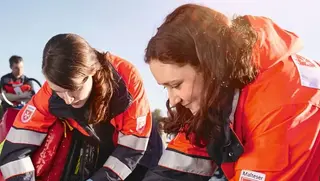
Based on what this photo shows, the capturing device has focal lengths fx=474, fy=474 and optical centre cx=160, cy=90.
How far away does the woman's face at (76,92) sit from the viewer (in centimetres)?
255

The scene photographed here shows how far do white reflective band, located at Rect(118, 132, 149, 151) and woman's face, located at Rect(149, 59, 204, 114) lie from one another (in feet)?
3.61

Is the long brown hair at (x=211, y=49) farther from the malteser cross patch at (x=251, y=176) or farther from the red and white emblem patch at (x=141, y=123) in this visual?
the red and white emblem patch at (x=141, y=123)

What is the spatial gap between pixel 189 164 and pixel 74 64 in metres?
0.82

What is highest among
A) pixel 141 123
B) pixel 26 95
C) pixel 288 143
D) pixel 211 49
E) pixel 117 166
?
pixel 211 49

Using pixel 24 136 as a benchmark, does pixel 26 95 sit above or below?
below

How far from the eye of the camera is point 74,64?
2.48m

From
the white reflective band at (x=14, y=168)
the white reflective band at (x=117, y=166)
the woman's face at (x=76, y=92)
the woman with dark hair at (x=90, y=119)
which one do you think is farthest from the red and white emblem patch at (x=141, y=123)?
the white reflective band at (x=14, y=168)

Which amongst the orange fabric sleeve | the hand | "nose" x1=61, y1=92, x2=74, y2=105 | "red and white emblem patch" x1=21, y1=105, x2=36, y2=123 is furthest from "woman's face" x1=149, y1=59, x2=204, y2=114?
→ the hand

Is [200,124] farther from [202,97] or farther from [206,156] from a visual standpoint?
[206,156]

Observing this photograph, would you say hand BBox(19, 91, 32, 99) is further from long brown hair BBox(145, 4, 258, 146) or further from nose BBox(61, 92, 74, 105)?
long brown hair BBox(145, 4, 258, 146)

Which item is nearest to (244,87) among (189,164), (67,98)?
(189,164)

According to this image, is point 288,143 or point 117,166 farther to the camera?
point 117,166

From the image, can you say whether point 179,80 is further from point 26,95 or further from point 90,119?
point 26,95

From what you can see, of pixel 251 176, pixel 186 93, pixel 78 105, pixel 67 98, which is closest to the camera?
pixel 251 176
